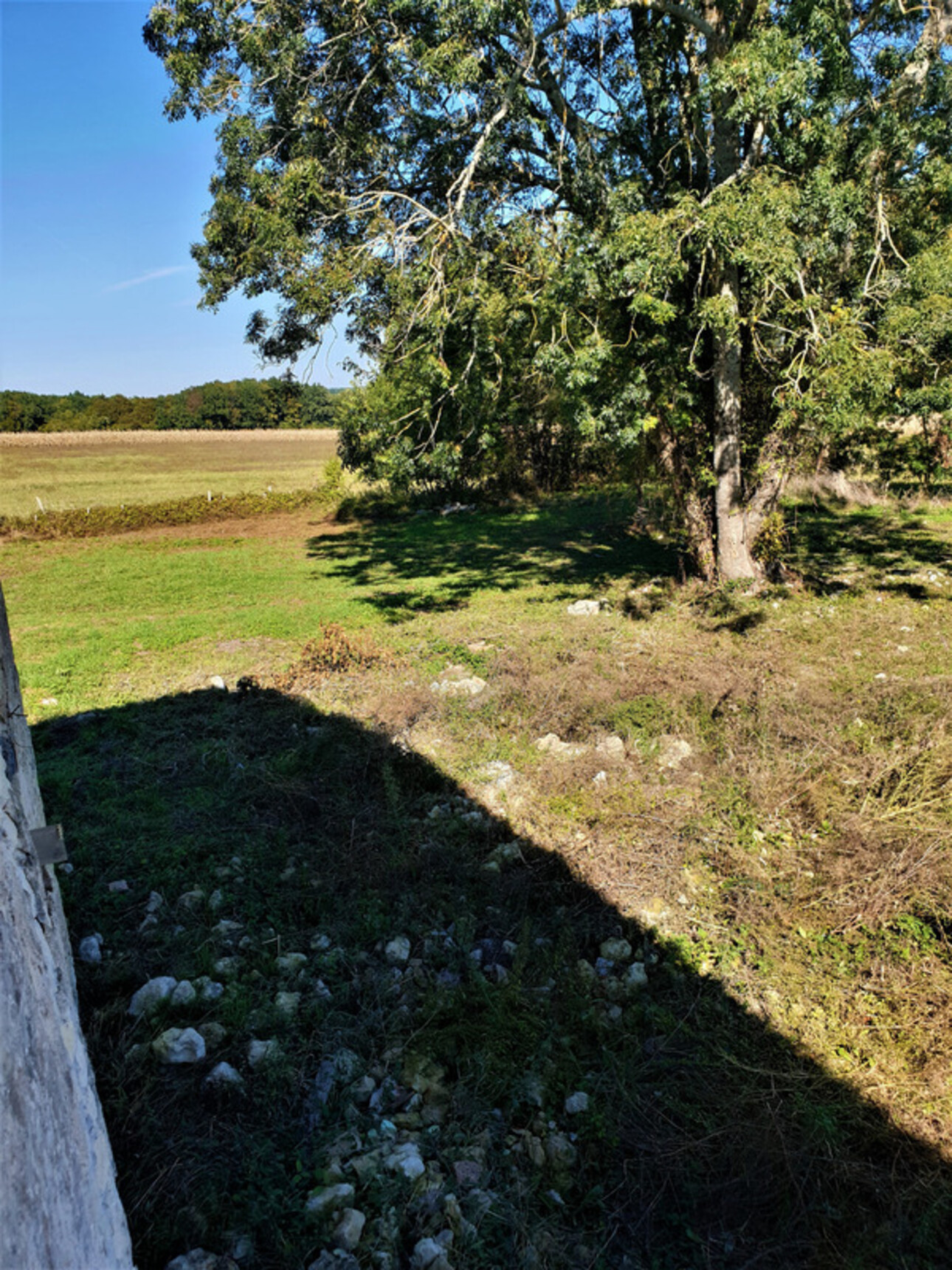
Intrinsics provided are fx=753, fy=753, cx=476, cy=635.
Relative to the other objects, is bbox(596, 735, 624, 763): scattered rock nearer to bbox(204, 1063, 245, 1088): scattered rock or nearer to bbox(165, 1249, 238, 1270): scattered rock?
bbox(204, 1063, 245, 1088): scattered rock

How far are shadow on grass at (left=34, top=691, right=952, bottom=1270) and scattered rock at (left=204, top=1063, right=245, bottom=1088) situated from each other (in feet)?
0.16

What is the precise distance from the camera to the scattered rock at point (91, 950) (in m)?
3.60

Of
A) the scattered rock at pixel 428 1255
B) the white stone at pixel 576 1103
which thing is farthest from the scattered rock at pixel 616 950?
the scattered rock at pixel 428 1255

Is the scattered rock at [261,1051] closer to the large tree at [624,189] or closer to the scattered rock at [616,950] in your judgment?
the scattered rock at [616,950]

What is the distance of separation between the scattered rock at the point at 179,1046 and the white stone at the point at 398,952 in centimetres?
93

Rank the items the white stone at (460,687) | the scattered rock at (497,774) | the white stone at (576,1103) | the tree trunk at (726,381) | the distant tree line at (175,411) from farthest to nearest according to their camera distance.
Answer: the distant tree line at (175,411) < the tree trunk at (726,381) < the white stone at (460,687) < the scattered rock at (497,774) < the white stone at (576,1103)

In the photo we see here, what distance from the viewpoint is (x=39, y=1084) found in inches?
72.1

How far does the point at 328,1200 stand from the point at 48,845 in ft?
4.84

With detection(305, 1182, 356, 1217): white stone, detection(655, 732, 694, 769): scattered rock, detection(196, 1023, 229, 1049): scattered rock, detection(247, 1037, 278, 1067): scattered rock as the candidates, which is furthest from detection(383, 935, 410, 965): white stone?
detection(655, 732, 694, 769): scattered rock

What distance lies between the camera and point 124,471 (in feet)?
121

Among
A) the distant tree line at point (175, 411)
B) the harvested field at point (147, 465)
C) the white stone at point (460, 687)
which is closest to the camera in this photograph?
the white stone at point (460, 687)

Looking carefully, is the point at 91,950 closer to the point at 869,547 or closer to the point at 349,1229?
the point at 349,1229

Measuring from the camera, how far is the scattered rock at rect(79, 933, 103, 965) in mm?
3596

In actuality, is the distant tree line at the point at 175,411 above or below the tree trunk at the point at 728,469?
above
